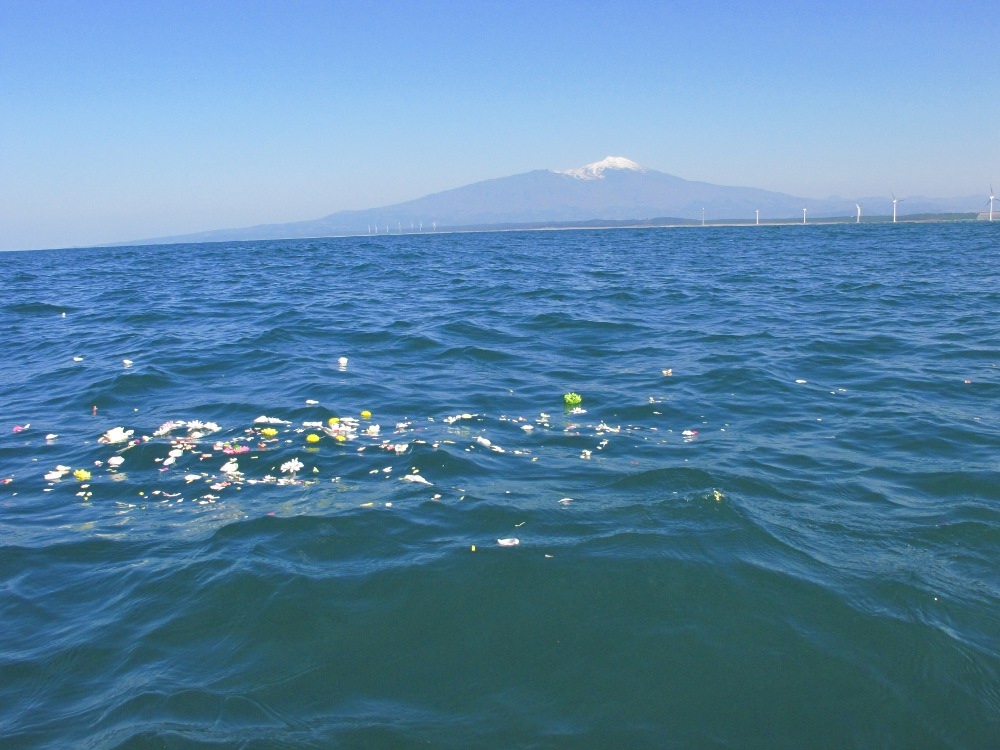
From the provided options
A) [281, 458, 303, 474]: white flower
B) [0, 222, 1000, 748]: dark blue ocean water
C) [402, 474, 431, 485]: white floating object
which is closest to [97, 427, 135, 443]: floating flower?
[0, 222, 1000, 748]: dark blue ocean water

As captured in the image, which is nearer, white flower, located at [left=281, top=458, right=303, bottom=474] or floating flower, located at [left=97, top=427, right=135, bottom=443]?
white flower, located at [left=281, top=458, right=303, bottom=474]

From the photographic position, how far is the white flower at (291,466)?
849cm

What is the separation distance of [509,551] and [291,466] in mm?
3566

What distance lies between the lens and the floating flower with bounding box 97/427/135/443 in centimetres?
982

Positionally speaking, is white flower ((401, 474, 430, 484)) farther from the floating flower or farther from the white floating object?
the floating flower

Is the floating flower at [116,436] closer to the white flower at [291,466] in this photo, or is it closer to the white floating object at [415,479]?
the white flower at [291,466]

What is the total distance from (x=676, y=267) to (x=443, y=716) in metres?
34.6

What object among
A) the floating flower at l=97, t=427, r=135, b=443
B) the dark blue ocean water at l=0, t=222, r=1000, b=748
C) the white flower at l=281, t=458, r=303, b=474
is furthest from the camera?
the floating flower at l=97, t=427, r=135, b=443

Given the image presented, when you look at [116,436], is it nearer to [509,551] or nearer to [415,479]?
[415,479]

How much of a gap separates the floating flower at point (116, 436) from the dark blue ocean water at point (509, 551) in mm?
225

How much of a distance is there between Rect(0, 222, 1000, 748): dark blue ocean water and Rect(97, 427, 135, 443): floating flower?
22 centimetres

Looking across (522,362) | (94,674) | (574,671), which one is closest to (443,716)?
(574,671)

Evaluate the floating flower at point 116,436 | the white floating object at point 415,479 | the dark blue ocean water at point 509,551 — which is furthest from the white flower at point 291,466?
the floating flower at point 116,436

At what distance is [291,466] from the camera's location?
8602 mm
